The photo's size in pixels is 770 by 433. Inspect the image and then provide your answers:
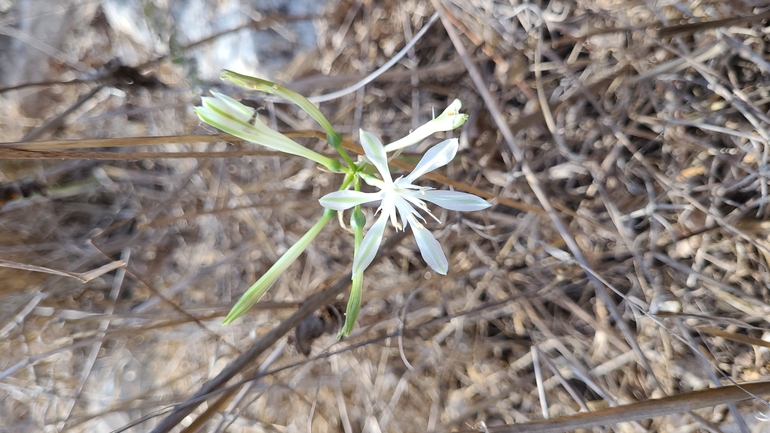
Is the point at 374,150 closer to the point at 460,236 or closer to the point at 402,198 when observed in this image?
the point at 402,198

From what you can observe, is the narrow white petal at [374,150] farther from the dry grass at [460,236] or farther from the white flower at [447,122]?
the dry grass at [460,236]

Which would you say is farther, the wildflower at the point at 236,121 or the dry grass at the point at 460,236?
the dry grass at the point at 460,236

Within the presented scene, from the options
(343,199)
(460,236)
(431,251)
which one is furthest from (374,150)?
(460,236)

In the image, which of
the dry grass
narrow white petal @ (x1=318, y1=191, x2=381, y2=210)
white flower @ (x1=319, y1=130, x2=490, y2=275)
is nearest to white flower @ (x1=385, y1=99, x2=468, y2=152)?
white flower @ (x1=319, y1=130, x2=490, y2=275)

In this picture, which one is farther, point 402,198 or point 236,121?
point 402,198

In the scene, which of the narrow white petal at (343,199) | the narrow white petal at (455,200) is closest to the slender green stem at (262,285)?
the narrow white petal at (343,199)

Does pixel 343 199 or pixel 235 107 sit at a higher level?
pixel 235 107

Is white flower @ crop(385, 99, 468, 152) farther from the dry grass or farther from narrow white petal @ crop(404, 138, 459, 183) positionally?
the dry grass
